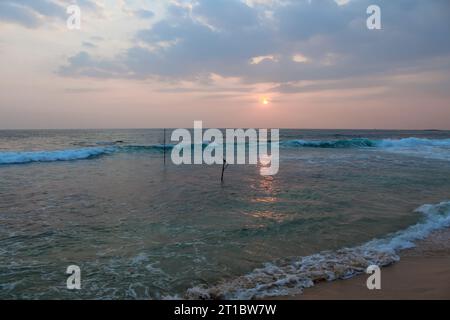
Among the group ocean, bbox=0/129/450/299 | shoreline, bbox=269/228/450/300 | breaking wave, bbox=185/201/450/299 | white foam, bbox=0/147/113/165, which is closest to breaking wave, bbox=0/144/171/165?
white foam, bbox=0/147/113/165

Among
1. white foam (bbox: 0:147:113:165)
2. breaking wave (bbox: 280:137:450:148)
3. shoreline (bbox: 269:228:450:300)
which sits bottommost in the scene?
Answer: shoreline (bbox: 269:228:450:300)

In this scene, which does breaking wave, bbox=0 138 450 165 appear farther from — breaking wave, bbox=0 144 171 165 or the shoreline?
the shoreline

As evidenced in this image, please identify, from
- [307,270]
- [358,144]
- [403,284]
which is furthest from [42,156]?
[358,144]

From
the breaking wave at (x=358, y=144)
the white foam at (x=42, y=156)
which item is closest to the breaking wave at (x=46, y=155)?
the white foam at (x=42, y=156)

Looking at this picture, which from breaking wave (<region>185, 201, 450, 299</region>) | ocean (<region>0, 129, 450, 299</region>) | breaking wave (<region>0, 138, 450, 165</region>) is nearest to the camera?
breaking wave (<region>185, 201, 450, 299</region>)

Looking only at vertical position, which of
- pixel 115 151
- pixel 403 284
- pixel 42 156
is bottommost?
pixel 403 284

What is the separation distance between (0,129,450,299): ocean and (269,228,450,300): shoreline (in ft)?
0.70

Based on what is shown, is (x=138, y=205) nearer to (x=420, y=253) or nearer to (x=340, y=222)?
(x=340, y=222)

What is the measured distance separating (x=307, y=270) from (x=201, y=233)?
290cm

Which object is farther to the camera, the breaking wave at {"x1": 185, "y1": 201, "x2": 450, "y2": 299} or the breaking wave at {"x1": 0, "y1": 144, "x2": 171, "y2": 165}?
the breaking wave at {"x1": 0, "y1": 144, "x2": 171, "y2": 165}

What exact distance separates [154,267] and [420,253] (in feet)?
17.6

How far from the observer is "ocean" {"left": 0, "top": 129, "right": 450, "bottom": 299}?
17.2ft

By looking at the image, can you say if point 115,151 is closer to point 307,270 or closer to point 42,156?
point 42,156

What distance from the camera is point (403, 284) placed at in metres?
5.12
